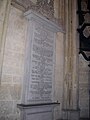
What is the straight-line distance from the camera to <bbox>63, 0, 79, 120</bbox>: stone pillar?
427 cm

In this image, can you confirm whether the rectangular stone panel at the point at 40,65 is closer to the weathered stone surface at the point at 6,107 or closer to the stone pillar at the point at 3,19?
the weathered stone surface at the point at 6,107

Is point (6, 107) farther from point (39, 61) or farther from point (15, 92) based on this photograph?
point (39, 61)

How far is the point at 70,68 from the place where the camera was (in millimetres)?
4504

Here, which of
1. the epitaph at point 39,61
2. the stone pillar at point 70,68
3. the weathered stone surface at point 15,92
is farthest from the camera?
the stone pillar at point 70,68

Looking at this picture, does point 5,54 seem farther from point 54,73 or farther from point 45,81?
point 54,73

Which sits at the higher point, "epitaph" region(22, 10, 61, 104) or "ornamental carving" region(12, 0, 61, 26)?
"ornamental carving" region(12, 0, 61, 26)

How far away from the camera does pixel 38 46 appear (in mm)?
3744

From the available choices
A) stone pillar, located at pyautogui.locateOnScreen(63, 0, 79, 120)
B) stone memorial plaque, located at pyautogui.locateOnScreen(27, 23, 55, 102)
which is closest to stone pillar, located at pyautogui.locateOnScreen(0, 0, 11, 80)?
stone memorial plaque, located at pyautogui.locateOnScreen(27, 23, 55, 102)

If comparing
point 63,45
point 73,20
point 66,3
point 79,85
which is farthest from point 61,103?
point 66,3

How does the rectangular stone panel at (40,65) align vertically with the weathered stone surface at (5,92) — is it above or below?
above

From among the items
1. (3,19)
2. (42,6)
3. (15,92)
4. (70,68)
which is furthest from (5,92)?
(42,6)

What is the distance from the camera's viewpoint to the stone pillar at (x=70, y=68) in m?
4.27

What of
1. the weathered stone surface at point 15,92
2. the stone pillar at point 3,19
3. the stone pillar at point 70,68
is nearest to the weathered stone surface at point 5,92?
the weathered stone surface at point 15,92

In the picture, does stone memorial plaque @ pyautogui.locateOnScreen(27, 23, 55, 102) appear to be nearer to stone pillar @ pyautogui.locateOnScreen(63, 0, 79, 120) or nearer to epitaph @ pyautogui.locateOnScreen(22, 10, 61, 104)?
epitaph @ pyautogui.locateOnScreen(22, 10, 61, 104)
